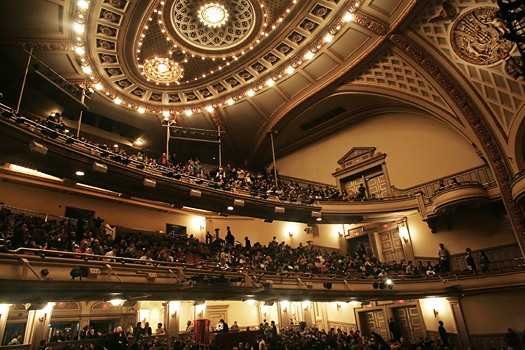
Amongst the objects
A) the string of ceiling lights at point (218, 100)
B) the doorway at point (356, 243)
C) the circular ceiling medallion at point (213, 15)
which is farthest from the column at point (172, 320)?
the circular ceiling medallion at point (213, 15)

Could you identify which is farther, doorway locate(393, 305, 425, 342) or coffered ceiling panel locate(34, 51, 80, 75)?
doorway locate(393, 305, 425, 342)

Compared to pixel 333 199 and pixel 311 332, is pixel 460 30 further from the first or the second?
pixel 311 332

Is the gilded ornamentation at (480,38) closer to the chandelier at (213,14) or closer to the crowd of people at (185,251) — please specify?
the crowd of people at (185,251)

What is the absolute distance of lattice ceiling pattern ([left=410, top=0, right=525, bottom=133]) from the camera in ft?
36.8

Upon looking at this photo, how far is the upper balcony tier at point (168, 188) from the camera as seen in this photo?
30.6 feet

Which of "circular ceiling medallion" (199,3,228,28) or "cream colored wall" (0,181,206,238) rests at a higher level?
"circular ceiling medallion" (199,3,228,28)

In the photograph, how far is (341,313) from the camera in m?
16.9

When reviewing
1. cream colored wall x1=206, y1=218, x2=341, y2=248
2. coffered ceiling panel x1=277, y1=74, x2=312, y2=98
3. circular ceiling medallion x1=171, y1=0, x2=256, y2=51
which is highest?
circular ceiling medallion x1=171, y1=0, x2=256, y2=51

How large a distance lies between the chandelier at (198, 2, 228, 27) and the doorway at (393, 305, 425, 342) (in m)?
14.6

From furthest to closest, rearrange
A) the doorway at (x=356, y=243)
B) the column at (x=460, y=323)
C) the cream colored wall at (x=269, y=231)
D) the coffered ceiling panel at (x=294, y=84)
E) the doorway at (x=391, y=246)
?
the cream colored wall at (x=269, y=231), the doorway at (x=356, y=243), the doorway at (x=391, y=246), the coffered ceiling panel at (x=294, y=84), the column at (x=460, y=323)

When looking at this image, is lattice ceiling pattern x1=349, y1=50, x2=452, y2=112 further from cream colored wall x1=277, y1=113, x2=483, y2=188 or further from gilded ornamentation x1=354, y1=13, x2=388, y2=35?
cream colored wall x1=277, y1=113, x2=483, y2=188

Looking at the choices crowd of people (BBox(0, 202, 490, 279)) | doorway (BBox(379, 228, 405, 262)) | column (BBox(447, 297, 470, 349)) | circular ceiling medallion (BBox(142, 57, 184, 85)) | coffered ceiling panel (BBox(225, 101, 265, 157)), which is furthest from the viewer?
coffered ceiling panel (BBox(225, 101, 265, 157))

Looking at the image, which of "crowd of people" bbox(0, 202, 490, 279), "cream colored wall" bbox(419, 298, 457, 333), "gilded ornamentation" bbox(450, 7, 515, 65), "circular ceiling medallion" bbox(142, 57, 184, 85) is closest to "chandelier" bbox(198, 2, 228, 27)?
"circular ceiling medallion" bbox(142, 57, 184, 85)

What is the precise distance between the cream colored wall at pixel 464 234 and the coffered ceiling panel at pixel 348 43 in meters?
8.37
